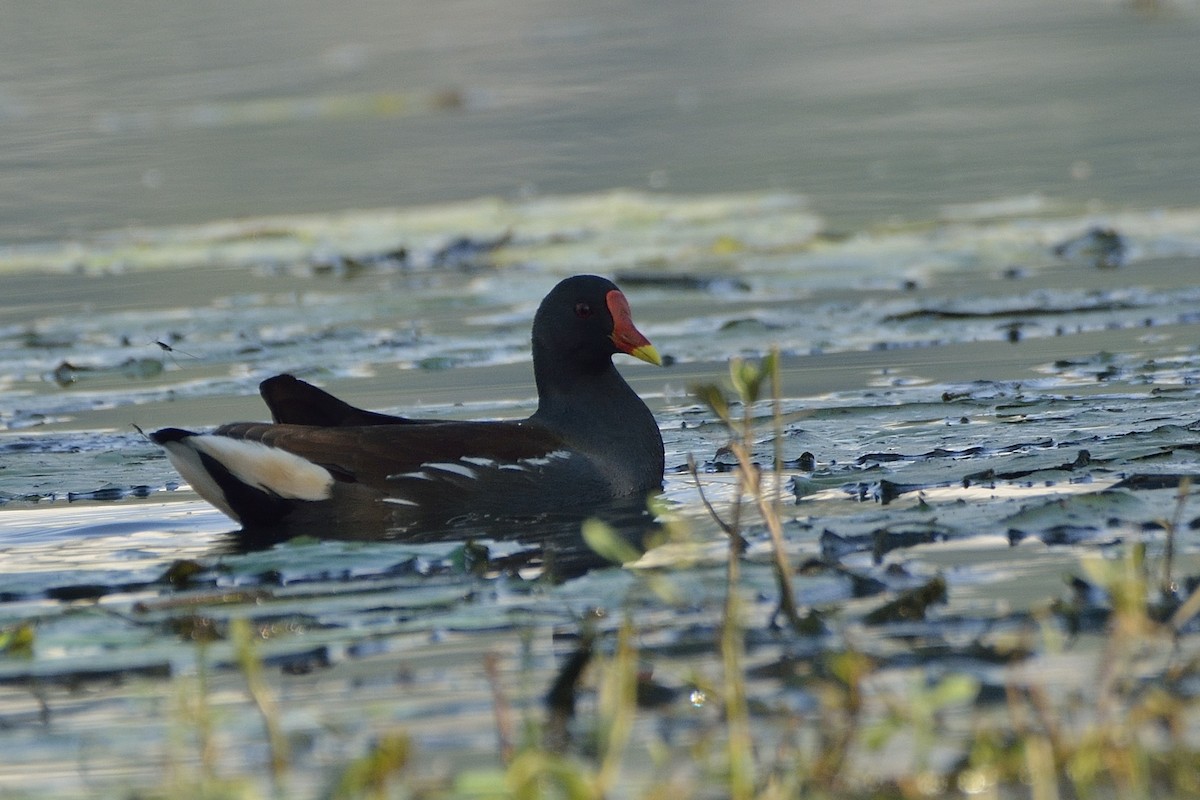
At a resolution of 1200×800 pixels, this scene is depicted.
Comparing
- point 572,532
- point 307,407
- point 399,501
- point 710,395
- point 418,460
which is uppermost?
point 710,395

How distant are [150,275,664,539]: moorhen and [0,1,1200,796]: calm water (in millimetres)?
219

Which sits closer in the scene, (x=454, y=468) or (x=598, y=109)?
(x=454, y=468)

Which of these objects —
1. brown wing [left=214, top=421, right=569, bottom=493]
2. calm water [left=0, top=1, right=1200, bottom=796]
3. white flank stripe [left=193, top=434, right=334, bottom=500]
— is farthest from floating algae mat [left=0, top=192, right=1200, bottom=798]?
brown wing [left=214, top=421, right=569, bottom=493]

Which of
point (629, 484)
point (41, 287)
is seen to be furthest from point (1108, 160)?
point (629, 484)

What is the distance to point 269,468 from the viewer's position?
589 cm

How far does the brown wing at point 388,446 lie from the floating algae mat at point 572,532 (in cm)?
38

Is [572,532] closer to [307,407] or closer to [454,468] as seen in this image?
[454,468]

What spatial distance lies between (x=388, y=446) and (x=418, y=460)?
0.11m

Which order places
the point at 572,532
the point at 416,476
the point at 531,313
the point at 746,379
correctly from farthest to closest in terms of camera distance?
the point at 531,313, the point at 416,476, the point at 572,532, the point at 746,379

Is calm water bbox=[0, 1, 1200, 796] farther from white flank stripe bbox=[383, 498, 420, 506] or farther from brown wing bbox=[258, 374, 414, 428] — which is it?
white flank stripe bbox=[383, 498, 420, 506]

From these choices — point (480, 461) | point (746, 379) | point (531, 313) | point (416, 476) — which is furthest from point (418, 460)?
point (531, 313)

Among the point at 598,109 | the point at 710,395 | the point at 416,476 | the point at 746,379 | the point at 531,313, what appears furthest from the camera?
the point at 598,109

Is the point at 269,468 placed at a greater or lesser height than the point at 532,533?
greater

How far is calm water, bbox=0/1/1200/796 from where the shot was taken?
414 centimetres
